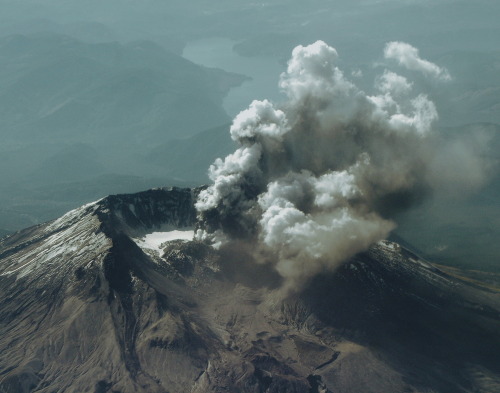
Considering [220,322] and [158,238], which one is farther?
[158,238]

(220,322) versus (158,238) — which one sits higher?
(220,322)

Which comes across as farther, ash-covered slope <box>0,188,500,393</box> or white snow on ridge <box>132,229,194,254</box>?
white snow on ridge <box>132,229,194,254</box>

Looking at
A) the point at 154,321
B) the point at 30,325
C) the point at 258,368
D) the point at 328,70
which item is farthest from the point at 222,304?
the point at 328,70

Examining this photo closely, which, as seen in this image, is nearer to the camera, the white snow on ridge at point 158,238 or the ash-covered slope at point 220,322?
the ash-covered slope at point 220,322

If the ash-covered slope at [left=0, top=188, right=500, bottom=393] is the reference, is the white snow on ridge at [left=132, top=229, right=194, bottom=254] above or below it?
below

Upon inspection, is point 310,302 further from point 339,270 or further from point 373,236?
point 373,236
